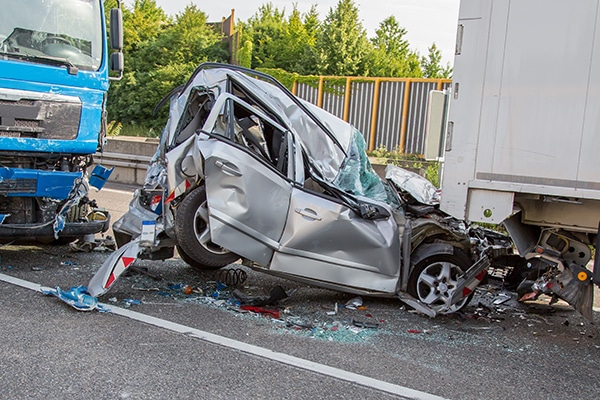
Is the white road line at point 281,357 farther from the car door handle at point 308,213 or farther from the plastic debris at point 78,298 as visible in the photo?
the car door handle at point 308,213

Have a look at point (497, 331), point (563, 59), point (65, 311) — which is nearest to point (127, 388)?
point (65, 311)

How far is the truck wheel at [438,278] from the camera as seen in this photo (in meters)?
5.60

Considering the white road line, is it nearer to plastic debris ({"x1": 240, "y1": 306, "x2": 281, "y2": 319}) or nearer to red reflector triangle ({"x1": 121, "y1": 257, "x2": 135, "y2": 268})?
red reflector triangle ({"x1": 121, "y1": 257, "x2": 135, "y2": 268})

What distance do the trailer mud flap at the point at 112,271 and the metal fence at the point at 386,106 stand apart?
42.3 feet

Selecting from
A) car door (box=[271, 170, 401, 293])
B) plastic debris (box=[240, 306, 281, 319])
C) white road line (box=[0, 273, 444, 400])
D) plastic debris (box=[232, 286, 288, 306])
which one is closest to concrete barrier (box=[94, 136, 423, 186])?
car door (box=[271, 170, 401, 293])

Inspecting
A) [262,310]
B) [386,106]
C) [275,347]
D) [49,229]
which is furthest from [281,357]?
[386,106]

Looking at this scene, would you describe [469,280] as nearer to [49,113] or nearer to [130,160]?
[49,113]

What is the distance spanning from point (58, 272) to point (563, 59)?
513 cm

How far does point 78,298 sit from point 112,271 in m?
0.36

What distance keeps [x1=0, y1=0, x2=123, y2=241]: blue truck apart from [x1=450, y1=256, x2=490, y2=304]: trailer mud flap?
13.0 ft

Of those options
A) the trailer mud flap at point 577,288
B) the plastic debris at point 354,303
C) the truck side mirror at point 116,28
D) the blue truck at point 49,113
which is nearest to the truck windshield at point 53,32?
the blue truck at point 49,113

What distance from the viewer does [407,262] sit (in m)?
5.68

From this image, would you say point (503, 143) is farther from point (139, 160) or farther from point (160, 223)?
point (139, 160)

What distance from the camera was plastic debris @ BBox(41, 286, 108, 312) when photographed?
17.0 ft
